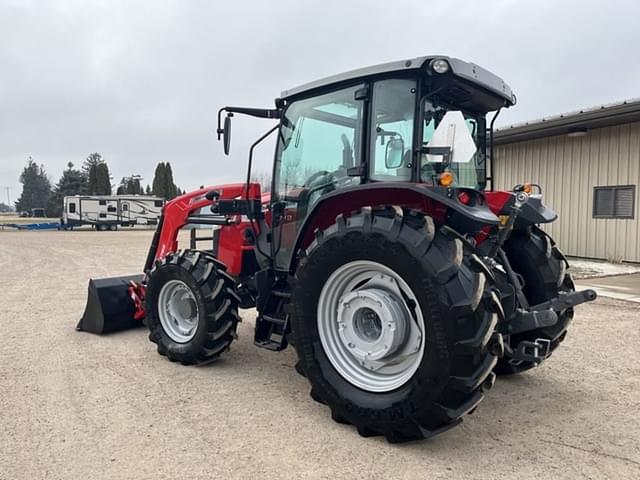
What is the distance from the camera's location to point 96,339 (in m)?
5.24

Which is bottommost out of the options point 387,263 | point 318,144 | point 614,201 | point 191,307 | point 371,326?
point 191,307

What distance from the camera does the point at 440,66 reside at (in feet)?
10.0

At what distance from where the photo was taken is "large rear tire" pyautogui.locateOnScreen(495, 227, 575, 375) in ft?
12.5

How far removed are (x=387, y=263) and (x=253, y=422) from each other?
4.48 ft

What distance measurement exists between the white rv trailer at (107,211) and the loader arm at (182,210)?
30566 mm

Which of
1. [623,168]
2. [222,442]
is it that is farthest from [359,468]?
[623,168]

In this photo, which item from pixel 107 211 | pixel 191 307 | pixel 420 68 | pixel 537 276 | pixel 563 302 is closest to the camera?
pixel 420 68

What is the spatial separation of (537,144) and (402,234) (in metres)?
11.6

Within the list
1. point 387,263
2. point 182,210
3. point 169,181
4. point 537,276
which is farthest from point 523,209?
point 169,181

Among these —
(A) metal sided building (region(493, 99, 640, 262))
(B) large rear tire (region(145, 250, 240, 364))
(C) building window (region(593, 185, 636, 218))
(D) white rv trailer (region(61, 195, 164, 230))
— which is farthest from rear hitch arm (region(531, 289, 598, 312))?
(D) white rv trailer (region(61, 195, 164, 230))

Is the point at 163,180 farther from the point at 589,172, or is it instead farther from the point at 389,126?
the point at 389,126

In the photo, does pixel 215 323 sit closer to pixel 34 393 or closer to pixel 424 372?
pixel 34 393

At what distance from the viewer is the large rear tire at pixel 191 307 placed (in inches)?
165

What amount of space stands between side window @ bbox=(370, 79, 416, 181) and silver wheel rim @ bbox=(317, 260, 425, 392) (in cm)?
73
